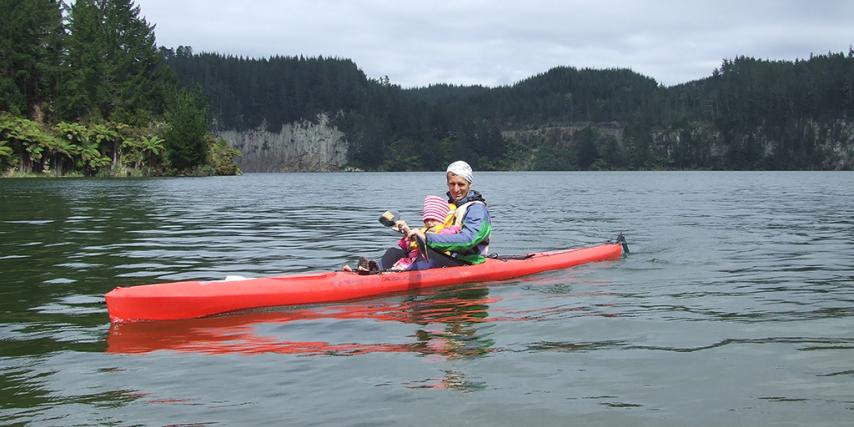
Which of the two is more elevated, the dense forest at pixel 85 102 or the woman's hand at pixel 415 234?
the dense forest at pixel 85 102

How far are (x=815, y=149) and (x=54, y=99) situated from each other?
180 metres

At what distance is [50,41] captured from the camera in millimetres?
77250

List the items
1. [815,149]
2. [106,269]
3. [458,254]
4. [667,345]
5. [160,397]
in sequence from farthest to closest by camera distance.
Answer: [815,149]
[106,269]
[458,254]
[667,345]
[160,397]

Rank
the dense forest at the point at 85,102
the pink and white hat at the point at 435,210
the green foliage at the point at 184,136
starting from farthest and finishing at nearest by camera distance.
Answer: the green foliage at the point at 184,136
the dense forest at the point at 85,102
the pink and white hat at the point at 435,210

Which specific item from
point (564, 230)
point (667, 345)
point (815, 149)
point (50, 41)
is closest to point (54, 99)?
point (50, 41)

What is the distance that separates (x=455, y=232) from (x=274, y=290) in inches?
113

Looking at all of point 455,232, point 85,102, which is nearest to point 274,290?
point 455,232

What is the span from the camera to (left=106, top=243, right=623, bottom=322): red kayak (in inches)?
358

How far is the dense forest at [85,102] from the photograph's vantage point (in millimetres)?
69312

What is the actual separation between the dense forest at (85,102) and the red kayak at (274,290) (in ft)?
201

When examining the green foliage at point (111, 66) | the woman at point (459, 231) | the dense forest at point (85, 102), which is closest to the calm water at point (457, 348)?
A: the woman at point (459, 231)

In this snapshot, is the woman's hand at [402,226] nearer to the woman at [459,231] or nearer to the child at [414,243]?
the woman at [459,231]

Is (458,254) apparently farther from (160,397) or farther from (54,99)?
(54,99)

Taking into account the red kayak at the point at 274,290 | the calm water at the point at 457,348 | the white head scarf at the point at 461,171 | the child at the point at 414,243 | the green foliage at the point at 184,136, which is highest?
the green foliage at the point at 184,136
